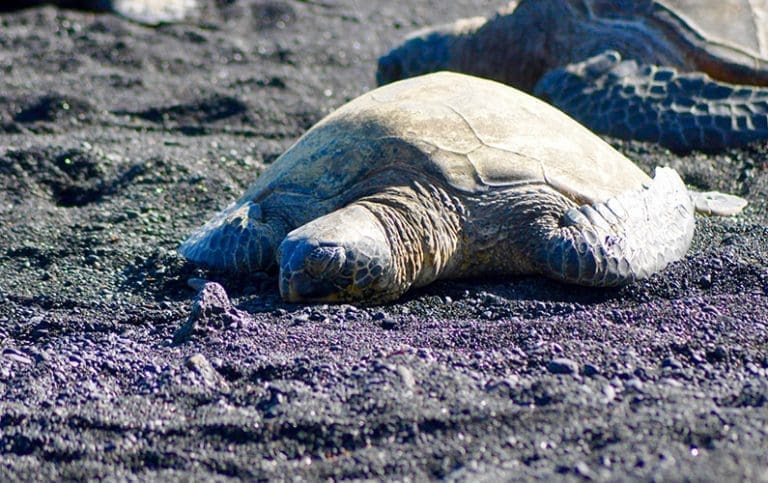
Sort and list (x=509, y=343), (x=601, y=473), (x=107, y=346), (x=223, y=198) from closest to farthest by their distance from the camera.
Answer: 1. (x=601, y=473)
2. (x=509, y=343)
3. (x=107, y=346)
4. (x=223, y=198)

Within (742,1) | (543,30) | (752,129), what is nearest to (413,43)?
(543,30)

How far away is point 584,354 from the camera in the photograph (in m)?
2.86

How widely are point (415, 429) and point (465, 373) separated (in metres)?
0.35

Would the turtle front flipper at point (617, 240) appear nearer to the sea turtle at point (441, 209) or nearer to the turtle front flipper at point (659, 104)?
the sea turtle at point (441, 209)

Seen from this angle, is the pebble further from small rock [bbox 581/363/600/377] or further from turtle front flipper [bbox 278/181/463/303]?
small rock [bbox 581/363/600/377]

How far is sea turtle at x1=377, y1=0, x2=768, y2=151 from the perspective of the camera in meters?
5.47

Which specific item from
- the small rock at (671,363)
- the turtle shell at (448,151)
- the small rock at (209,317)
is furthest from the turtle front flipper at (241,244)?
the small rock at (671,363)

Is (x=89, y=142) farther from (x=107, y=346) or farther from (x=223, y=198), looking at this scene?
(x=107, y=346)

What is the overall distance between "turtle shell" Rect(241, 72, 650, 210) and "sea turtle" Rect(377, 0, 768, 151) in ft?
4.66

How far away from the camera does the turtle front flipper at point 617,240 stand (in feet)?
11.6

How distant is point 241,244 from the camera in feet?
12.6

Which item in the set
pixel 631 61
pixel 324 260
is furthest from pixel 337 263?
pixel 631 61

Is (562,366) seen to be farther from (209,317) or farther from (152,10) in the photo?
(152,10)

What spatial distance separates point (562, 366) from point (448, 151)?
1211 millimetres
